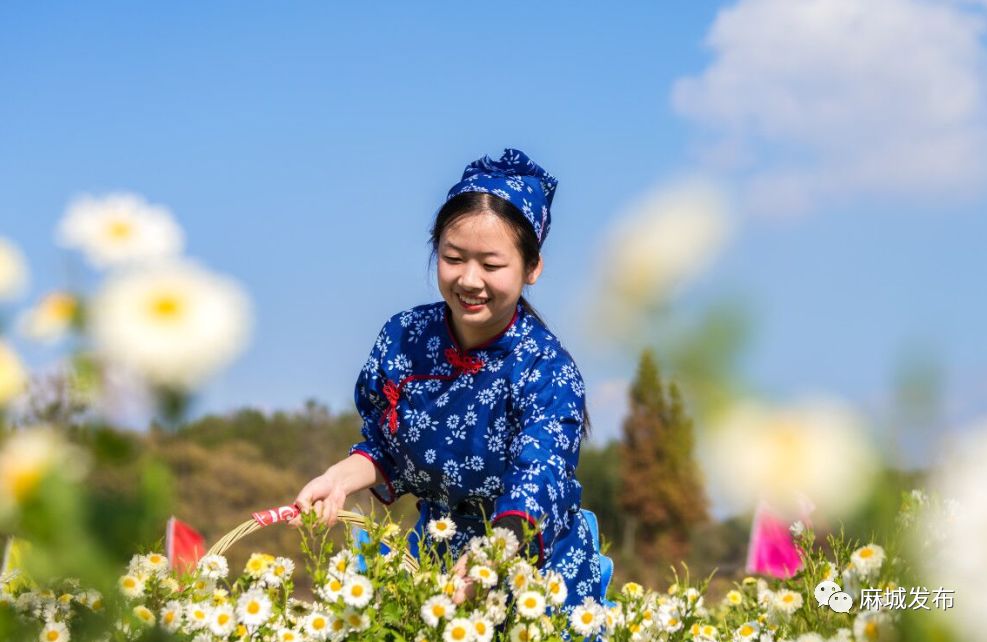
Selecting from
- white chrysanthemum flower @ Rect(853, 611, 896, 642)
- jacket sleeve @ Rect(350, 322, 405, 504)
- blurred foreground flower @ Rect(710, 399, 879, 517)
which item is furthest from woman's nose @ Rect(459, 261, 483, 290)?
blurred foreground flower @ Rect(710, 399, 879, 517)

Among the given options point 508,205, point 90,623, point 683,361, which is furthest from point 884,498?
point 508,205

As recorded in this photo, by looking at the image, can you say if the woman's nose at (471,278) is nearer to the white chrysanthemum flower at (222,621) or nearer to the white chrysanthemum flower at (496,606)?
the white chrysanthemum flower at (496,606)

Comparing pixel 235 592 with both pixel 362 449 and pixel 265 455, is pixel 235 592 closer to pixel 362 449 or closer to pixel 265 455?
pixel 362 449

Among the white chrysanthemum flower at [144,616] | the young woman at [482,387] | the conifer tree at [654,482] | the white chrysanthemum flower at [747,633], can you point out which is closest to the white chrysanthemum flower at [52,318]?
the white chrysanthemum flower at [144,616]

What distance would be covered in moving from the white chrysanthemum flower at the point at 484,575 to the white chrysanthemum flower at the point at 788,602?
0.71m

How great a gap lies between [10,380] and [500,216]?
191 cm

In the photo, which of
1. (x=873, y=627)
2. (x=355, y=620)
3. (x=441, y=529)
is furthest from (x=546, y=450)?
(x=873, y=627)

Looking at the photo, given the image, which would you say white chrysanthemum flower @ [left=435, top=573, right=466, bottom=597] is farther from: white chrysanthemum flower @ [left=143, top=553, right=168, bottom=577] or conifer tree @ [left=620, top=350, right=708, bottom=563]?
conifer tree @ [left=620, top=350, right=708, bottom=563]

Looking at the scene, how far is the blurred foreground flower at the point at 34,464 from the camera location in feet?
3.26

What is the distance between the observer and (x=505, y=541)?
7.20 ft

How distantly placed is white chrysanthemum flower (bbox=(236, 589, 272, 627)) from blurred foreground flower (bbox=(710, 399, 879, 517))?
2.03 meters

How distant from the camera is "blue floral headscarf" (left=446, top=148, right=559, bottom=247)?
2.88m

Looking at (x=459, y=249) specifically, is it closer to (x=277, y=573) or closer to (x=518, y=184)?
(x=518, y=184)

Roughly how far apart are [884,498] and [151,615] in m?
1.65
